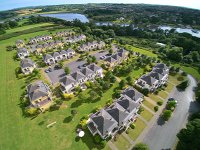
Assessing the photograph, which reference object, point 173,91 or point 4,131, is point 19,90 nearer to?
point 4,131

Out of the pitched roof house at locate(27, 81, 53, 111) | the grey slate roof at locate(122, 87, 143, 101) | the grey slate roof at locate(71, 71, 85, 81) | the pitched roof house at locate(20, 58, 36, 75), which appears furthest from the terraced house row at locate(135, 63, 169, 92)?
the pitched roof house at locate(20, 58, 36, 75)

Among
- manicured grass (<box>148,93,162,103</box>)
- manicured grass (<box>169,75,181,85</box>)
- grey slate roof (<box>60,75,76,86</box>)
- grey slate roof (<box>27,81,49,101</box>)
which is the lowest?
manicured grass (<box>169,75,181,85</box>)

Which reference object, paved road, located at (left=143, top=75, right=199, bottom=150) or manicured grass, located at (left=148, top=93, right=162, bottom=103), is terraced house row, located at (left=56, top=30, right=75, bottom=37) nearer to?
manicured grass, located at (left=148, top=93, right=162, bottom=103)

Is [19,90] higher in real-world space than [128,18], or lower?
higher

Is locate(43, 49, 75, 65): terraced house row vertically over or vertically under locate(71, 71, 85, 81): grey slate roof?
under

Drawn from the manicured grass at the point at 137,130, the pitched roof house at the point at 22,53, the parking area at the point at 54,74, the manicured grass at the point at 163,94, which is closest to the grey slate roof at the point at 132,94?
the manicured grass at the point at 137,130

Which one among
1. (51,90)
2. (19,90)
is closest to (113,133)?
(51,90)

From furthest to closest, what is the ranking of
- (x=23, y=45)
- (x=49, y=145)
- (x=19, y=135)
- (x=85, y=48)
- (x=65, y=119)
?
(x=23, y=45) → (x=85, y=48) → (x=65, y=119) → (x=19, y=135) → (x=49, y=145)
